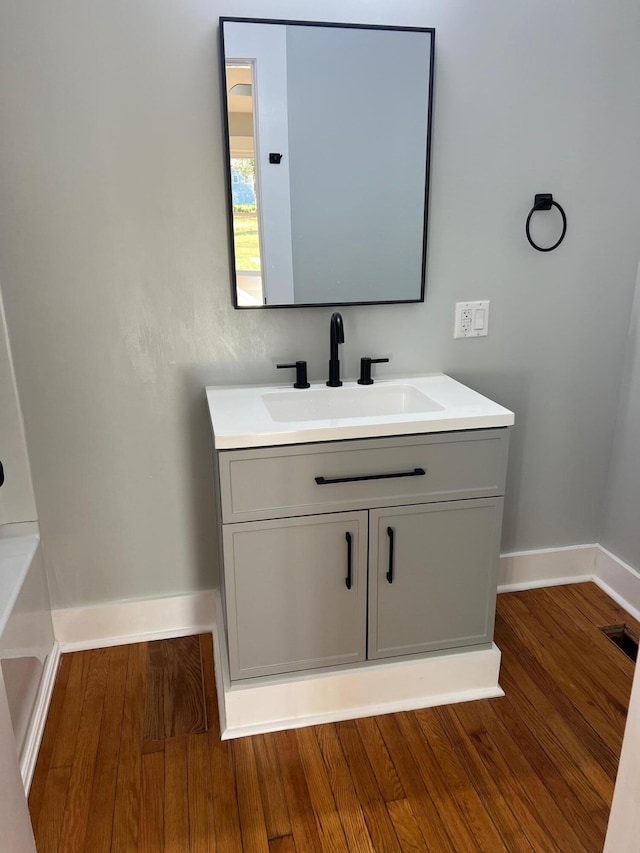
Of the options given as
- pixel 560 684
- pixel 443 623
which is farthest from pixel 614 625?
pixel 443 623

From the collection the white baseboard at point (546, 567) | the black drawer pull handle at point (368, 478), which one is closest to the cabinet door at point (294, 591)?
the black drawer pull handle at point (368, 478)

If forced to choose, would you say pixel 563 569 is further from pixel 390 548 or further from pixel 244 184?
pixel 244 184

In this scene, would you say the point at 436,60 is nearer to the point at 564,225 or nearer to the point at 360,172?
the point at 360,172

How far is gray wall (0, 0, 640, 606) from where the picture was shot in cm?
191

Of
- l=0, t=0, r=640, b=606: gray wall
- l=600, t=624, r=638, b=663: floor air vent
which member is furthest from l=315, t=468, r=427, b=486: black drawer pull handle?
l=600, t=624, r=638, b=663: floor air vent

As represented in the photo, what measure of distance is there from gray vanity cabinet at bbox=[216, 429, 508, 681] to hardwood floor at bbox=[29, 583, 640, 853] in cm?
24

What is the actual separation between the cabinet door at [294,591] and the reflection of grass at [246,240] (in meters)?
0.81

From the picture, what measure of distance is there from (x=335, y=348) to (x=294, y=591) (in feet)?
2.47

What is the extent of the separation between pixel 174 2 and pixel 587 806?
2423 millimetres

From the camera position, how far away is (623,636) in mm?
2414

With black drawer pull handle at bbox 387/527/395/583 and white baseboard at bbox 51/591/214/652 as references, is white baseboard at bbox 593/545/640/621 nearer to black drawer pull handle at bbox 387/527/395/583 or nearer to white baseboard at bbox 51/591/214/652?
black drawer pull handle at bbox 387/527/395/583

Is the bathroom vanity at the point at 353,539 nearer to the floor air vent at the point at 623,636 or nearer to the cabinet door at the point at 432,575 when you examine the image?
the cabinet door at the point at 432,575

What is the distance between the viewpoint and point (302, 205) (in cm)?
207

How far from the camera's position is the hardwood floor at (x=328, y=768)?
1645mm
